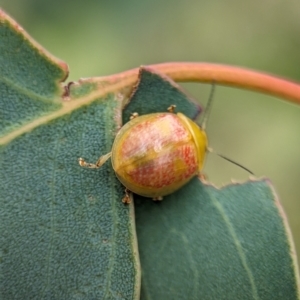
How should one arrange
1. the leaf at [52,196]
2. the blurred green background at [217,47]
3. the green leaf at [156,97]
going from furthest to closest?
the blurred green background at [217,47], the green leaf at [156,97], the leaf at [52,196]

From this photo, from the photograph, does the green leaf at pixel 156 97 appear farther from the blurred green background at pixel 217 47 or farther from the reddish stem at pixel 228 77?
the blurred green background at pixel 217 47

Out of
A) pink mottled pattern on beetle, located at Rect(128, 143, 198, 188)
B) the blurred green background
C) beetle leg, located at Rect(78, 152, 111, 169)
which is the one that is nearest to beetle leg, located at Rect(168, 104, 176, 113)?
pink mottled pattern on beetle, located at Rect(128, 143, 198, 188)

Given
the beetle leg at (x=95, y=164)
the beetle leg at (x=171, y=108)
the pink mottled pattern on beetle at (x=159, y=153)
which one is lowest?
the beetle leg at (x=95, y=164)

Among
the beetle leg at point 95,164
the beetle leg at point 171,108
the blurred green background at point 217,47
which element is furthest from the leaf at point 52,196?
the blurred green background at point 217,47

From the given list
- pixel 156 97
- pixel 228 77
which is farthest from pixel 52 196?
pixel 228 77

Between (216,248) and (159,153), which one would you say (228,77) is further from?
(216,248)

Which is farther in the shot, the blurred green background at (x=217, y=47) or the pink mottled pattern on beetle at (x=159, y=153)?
the blurred green background at (x=217, y=47)
